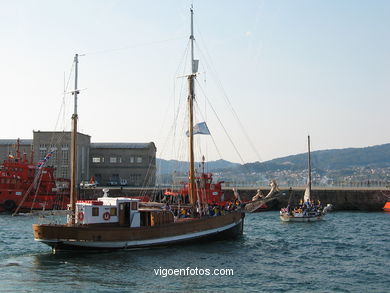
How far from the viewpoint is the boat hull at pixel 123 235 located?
31531mm

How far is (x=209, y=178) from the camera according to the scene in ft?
213

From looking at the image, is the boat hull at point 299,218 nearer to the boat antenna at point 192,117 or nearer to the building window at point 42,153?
the boat antenna at point 192,117

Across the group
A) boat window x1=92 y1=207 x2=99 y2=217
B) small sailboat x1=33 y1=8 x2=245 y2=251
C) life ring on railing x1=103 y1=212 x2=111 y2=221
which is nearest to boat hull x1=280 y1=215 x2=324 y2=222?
small sailboat x1=33 y1=8 x2=245 y2=251

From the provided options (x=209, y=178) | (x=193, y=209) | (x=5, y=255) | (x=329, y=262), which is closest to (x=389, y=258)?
(x=329, y=262)

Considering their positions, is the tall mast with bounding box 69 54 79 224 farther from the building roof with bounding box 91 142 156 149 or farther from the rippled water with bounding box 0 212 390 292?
the building roof with bounding box 91 142 156 149

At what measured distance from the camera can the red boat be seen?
70375 millimetres

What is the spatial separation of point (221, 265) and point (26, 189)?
50.3 meters

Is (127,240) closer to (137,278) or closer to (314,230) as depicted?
(137,278)

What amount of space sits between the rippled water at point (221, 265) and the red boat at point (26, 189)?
28.3 m

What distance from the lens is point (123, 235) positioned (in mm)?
33031

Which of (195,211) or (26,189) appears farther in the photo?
(26,189)

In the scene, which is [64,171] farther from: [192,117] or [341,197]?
[192,117]

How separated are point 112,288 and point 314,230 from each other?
3039 centimetres

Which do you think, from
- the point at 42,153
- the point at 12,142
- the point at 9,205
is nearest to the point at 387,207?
the point at 9,205
